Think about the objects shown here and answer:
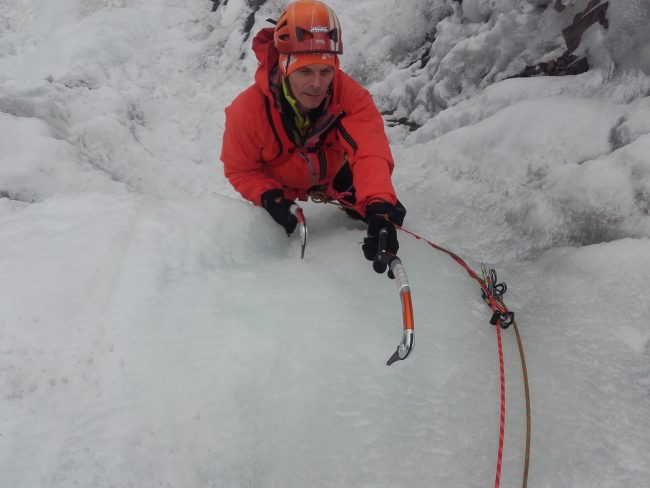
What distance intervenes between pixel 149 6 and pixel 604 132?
8191 millimetres

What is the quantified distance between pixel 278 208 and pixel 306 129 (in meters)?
0.51

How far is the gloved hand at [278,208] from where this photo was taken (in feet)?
8.79

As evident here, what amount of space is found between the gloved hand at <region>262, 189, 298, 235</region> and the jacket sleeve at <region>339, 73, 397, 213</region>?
48 cm

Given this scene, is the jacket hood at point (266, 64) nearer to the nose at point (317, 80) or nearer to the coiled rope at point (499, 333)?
the nose at point (317, 80)

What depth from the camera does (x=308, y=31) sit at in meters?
2.19

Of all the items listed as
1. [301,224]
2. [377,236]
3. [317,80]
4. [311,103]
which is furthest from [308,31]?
[377,236]

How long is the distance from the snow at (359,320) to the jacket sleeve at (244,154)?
0.18 m

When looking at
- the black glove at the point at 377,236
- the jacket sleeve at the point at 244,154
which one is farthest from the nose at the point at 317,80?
the black glove at the point at 377,236

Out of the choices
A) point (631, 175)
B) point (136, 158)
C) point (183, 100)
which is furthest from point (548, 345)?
point (183, 100)

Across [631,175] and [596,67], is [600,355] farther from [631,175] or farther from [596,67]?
[596,67]

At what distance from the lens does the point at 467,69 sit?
4.50 metres

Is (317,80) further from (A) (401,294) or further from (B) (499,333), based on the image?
(B) (499,333)

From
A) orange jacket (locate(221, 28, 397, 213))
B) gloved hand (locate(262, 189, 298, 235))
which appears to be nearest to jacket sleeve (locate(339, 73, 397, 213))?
orange jacket (locate(221, 28, 397, 213))

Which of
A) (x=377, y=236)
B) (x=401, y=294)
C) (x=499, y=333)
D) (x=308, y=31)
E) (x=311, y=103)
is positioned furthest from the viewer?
(x=311, y=103)
